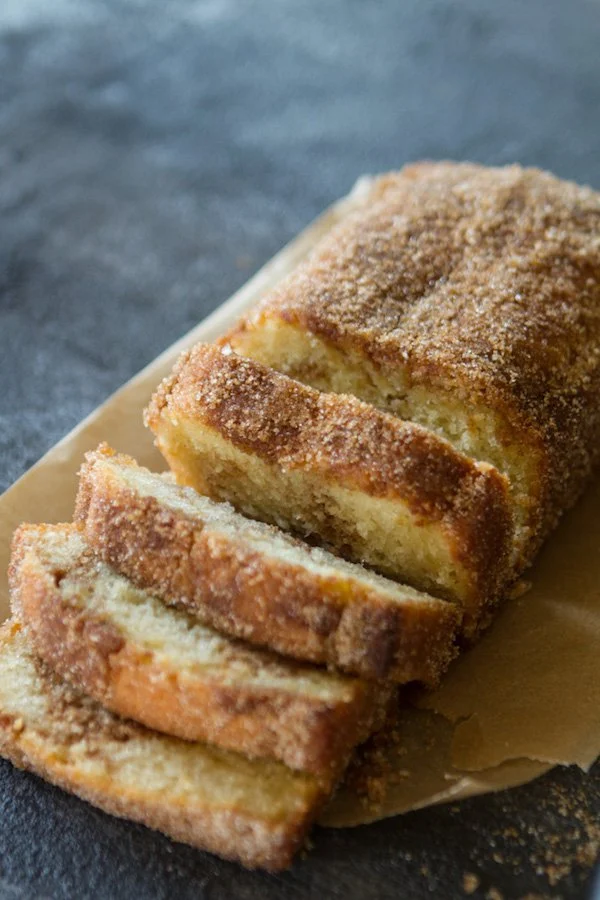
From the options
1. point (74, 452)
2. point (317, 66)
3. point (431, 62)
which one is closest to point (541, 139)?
point (431, 62)

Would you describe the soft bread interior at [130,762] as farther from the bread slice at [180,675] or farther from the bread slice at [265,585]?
the bread slice at [265,585]

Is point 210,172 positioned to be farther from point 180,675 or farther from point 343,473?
point 180,675

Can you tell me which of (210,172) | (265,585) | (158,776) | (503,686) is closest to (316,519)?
(265,585)

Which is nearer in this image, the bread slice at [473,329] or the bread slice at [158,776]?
the bread slice at [158,776]

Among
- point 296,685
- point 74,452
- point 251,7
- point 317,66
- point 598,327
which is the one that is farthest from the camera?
point 251,7

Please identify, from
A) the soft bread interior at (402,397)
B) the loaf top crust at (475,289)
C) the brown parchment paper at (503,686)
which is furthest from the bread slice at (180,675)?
the loaf top crust at (475,289)

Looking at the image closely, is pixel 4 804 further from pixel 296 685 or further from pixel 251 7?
pixel 251 7

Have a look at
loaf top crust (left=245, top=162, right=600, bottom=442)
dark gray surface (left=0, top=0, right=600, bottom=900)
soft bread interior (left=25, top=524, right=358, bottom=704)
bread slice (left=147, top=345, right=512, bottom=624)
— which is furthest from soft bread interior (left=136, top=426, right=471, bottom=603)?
dark gray surface (left=0, top=0, right=600, bottom=900)
